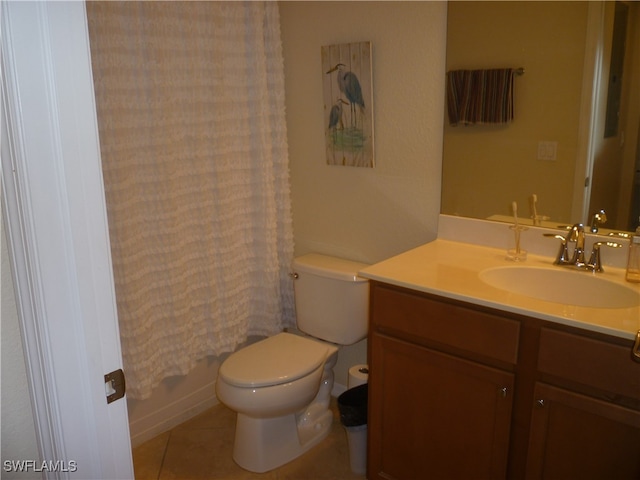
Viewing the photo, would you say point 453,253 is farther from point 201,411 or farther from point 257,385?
point 201,411

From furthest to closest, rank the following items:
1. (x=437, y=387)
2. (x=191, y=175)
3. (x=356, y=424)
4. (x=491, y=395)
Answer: (x=191, y=175), (x=356, y=424), (x=437, y=387), (x=491, y=395)

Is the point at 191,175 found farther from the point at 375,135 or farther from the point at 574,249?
the point at 574,249

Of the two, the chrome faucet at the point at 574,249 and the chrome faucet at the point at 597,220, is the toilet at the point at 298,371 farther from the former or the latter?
the chrome faucet at the point at 597,220

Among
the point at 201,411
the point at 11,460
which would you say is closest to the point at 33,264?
the point at 11,460

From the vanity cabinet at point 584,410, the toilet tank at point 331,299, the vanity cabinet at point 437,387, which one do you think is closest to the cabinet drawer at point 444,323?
the vanity cabinet at point 437,387

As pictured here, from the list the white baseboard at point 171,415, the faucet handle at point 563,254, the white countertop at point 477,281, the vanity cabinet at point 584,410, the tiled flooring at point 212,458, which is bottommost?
the tiled flooring at point 212,458

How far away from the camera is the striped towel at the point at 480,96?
2080 mm

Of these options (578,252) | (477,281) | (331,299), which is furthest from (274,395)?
(578,252)

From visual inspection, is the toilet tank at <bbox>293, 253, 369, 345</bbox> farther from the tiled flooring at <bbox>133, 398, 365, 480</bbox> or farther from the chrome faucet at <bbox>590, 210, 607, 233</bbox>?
the chrome faucet at <bbox>590, 210, 607, 233</bbox>

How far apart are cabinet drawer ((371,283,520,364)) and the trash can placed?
469 mm

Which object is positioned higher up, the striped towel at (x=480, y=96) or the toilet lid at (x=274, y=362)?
the striped towel at (x=480, y=96)

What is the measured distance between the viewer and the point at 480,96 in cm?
213

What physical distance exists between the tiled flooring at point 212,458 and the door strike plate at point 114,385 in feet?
4.91

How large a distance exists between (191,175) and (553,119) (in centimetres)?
145
